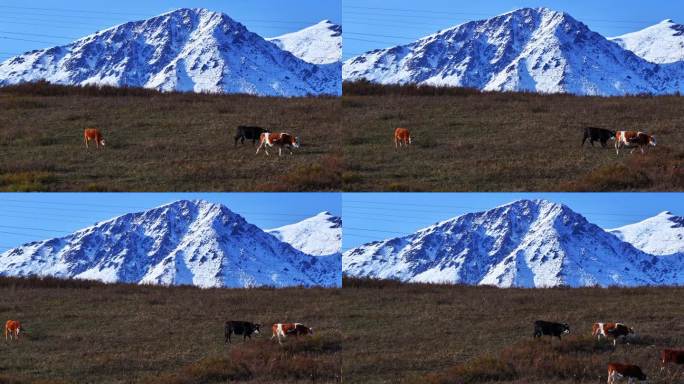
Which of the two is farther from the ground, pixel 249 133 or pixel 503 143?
pixel 249 133

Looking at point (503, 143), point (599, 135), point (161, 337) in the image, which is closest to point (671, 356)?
point (599, 135)

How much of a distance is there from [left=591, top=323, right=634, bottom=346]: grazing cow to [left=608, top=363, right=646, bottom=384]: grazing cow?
396 cm

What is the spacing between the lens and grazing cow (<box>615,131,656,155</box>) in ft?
121

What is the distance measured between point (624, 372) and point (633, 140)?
12.8 m

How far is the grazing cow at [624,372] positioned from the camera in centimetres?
2552

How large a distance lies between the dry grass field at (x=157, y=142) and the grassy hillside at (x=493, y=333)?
15.8 ft

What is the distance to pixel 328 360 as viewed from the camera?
93.3ft

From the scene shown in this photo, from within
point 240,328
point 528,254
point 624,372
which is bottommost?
point 528,254

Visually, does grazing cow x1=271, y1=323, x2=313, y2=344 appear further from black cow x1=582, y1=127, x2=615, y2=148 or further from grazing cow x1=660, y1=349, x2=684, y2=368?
black cow x1=582, y1=127, x2=615, y2=148

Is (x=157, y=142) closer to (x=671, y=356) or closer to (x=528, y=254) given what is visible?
(x=671, y=356)

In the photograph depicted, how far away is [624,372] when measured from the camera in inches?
1013

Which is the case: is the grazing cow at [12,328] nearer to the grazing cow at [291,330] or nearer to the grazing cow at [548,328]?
the grazing cow at [291,330]

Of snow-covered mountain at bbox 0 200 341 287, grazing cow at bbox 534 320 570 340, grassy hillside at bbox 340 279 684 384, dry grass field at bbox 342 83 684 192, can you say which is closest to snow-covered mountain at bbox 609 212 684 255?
snow-covered mountain at bbox 0 200 341 287

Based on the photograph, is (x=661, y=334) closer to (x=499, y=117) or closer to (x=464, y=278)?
(x=499, y=117)
